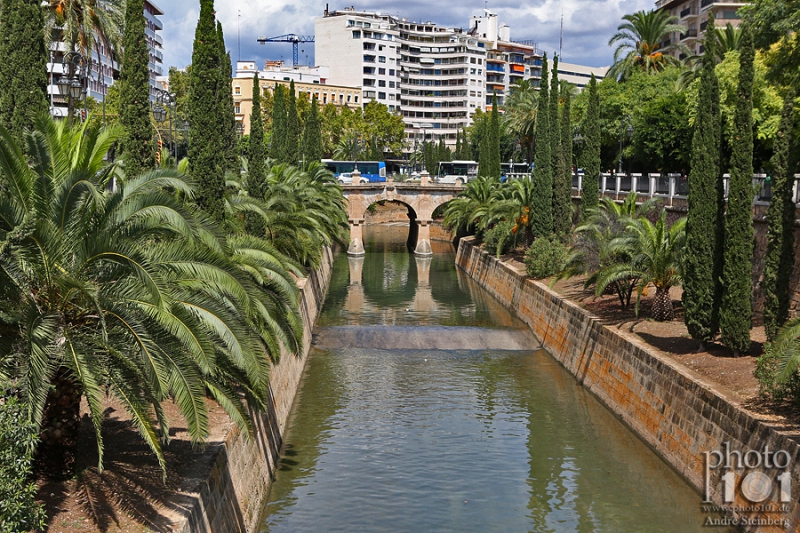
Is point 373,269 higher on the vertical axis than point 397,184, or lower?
lower

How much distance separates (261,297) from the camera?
1413 cm

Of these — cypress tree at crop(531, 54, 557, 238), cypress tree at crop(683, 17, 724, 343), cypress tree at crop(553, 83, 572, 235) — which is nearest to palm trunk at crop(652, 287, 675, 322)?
cypress tree at crop(683, 17, 724, 343)

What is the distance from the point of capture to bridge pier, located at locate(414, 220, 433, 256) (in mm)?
59656

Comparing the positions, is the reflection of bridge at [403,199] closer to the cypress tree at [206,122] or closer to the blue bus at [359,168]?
the blue bus at [359,168]

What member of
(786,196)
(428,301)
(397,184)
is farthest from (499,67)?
(786,196)

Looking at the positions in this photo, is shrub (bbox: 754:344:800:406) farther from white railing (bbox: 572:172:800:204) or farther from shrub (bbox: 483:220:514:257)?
shrub (bbox: 483:220:514:257)

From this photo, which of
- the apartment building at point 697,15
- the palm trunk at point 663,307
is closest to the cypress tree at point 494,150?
the apartment building at point 697,15

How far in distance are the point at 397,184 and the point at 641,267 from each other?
1465 inches

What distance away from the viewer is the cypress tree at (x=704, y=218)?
19.8m

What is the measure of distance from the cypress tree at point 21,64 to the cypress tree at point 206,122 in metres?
3.96

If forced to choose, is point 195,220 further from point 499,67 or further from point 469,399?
point 499,67

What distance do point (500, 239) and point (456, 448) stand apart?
23.8 meters

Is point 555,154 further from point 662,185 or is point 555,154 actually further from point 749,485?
point 749,485

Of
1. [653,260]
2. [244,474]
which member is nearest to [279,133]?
[653,260]
